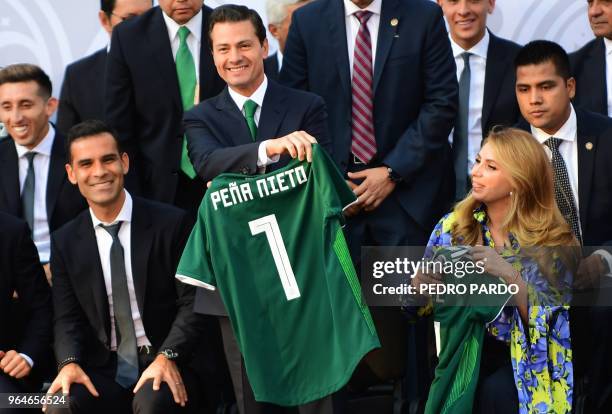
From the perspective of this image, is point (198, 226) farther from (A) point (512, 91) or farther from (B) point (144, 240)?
→ (A) point (512, 91)

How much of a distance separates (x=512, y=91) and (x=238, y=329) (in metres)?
1.91

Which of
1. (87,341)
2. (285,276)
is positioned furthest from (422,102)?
(87,341)

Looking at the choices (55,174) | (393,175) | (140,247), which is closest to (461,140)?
(393,175)

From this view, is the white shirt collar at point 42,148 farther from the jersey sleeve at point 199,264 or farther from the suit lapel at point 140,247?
the jersey sleeve at point 199,264

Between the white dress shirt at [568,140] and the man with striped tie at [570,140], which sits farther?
the white dress shirt at [568,140]

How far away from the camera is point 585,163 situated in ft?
17.4

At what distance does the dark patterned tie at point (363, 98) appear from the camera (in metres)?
5.31

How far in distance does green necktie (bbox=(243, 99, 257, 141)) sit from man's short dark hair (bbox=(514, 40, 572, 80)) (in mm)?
1358

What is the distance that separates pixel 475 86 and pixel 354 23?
74 cm

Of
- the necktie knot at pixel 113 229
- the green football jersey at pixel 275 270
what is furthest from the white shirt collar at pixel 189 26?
the green football jersey at pixel 275 270

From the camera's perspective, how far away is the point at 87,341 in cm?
522

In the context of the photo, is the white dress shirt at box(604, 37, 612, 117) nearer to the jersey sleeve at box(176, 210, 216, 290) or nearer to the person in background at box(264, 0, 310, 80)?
the person in background at box(264, 0, 310, 80)

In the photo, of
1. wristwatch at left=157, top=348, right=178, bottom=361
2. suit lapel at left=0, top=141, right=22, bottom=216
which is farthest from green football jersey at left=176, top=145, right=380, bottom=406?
suit lapel at left=0, top=141, right=22, bottom=216

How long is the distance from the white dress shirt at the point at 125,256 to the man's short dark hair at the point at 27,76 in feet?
3.38
